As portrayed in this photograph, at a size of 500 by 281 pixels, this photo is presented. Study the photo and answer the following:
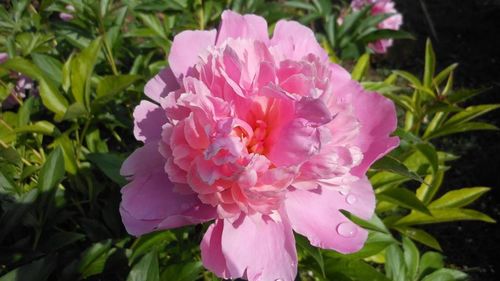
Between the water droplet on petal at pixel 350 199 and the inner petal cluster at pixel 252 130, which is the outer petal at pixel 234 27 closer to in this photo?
the inner petal cluster at pixel 252 130

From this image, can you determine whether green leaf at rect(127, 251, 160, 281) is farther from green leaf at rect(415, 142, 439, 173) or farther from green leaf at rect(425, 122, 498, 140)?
green leaf at rect(425, 122, 498, 140)

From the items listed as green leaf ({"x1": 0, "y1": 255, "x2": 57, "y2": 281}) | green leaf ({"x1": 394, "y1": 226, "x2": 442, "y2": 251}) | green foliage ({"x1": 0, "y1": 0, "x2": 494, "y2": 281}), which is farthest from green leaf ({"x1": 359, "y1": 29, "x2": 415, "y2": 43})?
green leaf ({"x1": 0, "y1": 255, "x2": 57, "y2": 281})

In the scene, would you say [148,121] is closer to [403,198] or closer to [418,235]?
[403,198]

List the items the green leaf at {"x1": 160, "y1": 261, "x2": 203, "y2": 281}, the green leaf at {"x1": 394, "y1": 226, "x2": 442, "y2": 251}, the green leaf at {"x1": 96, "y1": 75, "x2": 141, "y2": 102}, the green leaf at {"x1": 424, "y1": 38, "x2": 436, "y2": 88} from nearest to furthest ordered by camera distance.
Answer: the green leaf at {"x1": 160, "y1": 261, "x2": 203, "y2": 281} → the green leaf at {"x1": 96, "y1": 75, "x2": 141, "y2": 102} → the green leaf at {"x1": 394, "y1": 226, "x2": 442, "y2": 251} → the green leaf at {"x1": 424, "y1": 38, "x2": 436, "y2": 88}

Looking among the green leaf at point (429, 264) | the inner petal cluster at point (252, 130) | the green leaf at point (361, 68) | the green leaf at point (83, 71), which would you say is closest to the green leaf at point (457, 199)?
the green leaf at point (429, 264)

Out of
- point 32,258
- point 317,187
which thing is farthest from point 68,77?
point 317,187

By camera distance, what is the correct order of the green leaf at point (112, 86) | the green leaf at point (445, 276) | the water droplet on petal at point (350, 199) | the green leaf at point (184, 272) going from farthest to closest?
the green leaf at point (445, 276) → the green leaf at point (112, 86) → the green leaf at point (184, 272) → the water droplet on petal at point (350, 199)

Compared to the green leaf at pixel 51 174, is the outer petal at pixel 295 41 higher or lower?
higher

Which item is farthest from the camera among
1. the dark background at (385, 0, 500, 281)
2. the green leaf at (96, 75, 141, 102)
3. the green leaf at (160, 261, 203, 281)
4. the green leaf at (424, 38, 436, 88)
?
the dark background at (385, 0, 500, 281)
